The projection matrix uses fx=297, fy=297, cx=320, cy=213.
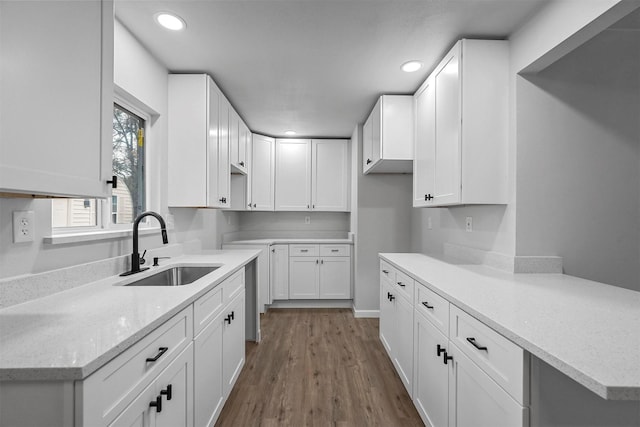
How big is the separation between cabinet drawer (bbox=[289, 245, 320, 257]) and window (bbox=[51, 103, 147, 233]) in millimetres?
2096

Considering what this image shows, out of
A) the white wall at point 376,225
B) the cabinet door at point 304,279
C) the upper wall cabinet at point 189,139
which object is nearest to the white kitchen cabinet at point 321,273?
the cabinet door at point 304,279

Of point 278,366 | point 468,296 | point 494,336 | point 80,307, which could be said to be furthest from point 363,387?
point 80,307

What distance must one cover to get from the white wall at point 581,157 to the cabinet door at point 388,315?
0.99 metres

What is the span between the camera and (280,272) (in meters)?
3.92

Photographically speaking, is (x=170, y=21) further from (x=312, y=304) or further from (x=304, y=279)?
(x=312, y=304)

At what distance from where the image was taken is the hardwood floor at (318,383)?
181cm

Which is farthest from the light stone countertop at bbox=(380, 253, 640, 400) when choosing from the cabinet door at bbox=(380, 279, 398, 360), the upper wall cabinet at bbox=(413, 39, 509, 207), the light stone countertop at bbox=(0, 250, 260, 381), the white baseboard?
the white baseboard

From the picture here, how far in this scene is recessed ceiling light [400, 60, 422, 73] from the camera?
7.09ft

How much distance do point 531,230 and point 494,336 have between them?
1.00 metres

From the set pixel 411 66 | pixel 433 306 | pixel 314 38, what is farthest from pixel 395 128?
pixel 433 306

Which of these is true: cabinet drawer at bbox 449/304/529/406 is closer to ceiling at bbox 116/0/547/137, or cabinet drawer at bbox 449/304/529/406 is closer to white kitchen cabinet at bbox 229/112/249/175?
ceiling at bbox 116/0/547/137

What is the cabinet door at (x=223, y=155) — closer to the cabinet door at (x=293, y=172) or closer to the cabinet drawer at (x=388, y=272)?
the cabinet door at (x=293, y=172)

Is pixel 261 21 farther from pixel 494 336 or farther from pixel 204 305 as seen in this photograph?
pixel 494 336

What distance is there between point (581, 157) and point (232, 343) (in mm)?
2448
